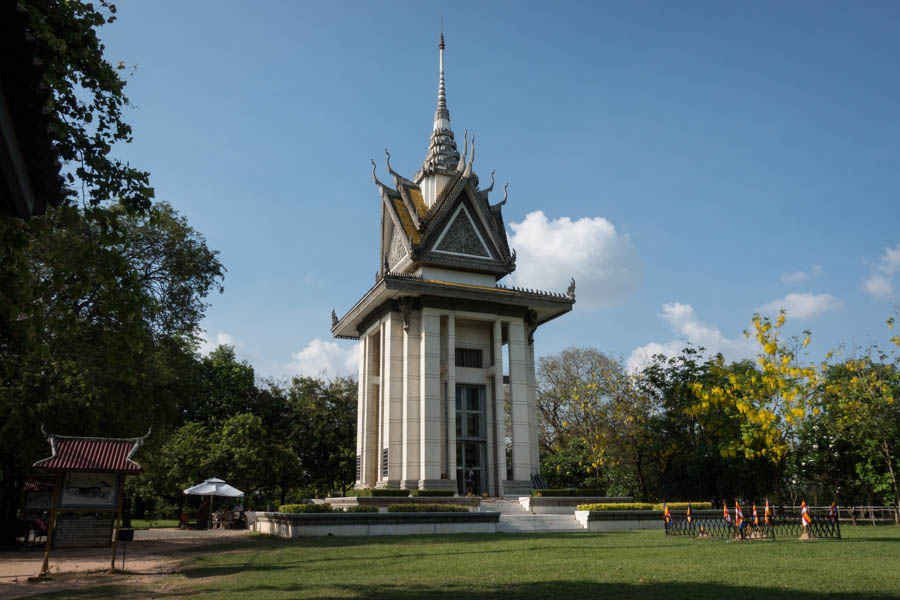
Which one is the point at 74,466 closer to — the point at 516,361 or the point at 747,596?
the point at 747,596

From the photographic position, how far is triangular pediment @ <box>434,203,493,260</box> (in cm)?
3584

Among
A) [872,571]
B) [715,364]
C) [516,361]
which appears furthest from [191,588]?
[715,364]

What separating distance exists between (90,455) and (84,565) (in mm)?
2566

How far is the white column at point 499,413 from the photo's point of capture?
32625 millimetres

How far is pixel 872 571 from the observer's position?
11.0m

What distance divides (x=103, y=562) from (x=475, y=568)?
32.4ft

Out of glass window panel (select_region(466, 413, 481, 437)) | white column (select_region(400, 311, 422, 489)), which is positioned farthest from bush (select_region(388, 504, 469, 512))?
glass window panel (select_region(466, 413, 481, 437))

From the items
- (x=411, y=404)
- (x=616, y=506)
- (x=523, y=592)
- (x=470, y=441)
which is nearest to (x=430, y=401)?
(x=411, y=404)

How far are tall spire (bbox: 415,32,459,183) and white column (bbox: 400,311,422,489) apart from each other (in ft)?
34.1

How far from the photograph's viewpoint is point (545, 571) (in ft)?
39.4

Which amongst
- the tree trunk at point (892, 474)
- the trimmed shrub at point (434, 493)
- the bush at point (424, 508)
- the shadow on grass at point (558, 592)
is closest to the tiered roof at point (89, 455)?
the shadow on grass at point (558, 592)

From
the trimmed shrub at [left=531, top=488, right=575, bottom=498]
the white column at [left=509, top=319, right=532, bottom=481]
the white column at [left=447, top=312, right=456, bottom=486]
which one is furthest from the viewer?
the white column at [left=509, top=319, right=532, bottom=481]

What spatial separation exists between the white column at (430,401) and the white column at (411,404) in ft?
1.10

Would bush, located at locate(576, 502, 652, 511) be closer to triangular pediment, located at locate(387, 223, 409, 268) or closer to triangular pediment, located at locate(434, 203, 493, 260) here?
triangular pediment, located at locate(434, 203, 493, 260)
